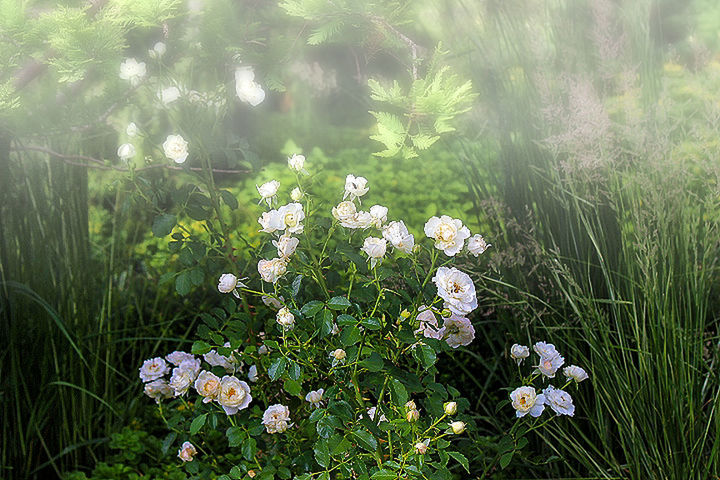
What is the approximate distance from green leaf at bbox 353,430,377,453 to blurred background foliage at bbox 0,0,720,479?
0.44 m

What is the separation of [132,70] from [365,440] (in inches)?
36.6

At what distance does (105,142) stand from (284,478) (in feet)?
4.72

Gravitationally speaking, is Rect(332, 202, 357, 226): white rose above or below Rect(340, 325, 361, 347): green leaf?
above

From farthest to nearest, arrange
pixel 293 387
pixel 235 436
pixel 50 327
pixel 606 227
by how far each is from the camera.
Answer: pixel 50 327 < pixel 606 227 < pixel 235 436 < pixel 293 387

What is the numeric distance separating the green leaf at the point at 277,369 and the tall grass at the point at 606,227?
56 cm

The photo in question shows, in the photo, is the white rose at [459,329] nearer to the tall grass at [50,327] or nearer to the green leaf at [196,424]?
the green leaf at [196,424]

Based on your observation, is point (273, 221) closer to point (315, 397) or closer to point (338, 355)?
point (338, 355)

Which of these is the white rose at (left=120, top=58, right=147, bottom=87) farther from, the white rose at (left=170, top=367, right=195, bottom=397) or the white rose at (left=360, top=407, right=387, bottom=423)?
the white rose at (left=360, top=407, right=387, bottom=423)

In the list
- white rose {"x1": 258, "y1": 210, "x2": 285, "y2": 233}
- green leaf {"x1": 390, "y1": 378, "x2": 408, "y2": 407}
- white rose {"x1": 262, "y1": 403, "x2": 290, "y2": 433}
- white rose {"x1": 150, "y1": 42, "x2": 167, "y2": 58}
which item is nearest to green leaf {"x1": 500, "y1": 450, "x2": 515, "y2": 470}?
green leaf {"x1": 390, "y1": 378, "x2": 408, "y2": 407}

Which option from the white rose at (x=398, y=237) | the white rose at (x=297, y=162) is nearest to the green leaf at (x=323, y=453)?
the white rose at (x=398, y=237)

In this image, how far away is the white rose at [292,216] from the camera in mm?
1287

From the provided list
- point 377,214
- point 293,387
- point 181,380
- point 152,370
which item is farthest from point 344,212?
point 152,370

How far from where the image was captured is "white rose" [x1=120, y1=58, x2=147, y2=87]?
156cm

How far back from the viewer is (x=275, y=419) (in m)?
1.42
